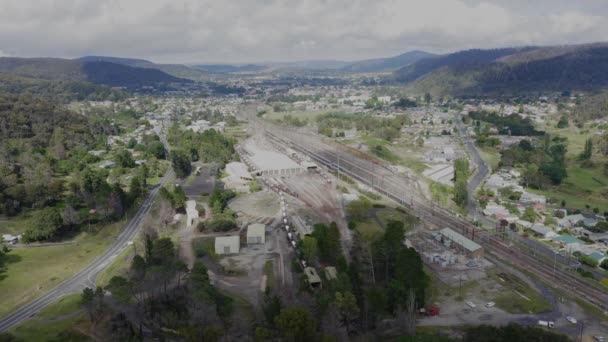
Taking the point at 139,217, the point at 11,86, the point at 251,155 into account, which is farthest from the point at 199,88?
the point at 139,217

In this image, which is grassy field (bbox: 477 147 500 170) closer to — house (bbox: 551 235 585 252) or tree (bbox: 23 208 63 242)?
house (bbox: 551 235 585 252)

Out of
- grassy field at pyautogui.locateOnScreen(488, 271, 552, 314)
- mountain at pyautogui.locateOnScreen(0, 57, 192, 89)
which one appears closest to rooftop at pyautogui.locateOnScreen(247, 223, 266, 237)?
grassy field at pyautogui.locateOnScreen(488, 271, 552, 314)

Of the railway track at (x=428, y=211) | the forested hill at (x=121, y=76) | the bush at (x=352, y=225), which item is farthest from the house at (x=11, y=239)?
the forested hill at (x=121, y=76)

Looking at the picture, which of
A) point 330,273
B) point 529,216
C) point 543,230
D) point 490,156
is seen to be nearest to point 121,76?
point 490,156

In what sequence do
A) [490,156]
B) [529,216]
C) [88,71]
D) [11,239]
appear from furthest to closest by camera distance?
[88,71]
[490,156]
[529,216]
[11,239]

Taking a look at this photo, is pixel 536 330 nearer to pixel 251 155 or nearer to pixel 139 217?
pixel 139 217

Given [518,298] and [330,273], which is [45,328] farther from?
[518,298]
